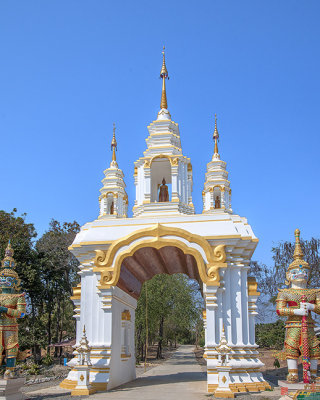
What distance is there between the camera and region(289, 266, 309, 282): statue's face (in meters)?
10.6

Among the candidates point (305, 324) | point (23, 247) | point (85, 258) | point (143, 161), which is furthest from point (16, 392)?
point (23, 247)

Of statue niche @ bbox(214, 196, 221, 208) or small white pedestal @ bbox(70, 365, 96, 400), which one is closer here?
small white pedestal @ bbox(70, 365, 96, 400)

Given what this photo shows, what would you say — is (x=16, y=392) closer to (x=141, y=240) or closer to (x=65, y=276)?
(x=141, y=240)

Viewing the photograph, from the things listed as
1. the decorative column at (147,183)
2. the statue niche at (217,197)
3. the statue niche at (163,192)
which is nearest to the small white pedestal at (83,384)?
the decorative column at (147,183)

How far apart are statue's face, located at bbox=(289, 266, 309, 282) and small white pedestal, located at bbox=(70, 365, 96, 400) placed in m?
6.07

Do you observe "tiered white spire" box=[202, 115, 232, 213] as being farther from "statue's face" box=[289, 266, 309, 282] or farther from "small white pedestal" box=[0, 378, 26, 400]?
"small white pedestal" box=[0, 378, 26, 400]

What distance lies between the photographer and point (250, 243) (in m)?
13.6

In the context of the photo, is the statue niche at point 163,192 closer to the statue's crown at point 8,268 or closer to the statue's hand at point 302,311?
the statue's crown at point 8,268

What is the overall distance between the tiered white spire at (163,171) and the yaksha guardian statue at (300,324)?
6.09 meters

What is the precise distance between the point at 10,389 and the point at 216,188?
1144cm

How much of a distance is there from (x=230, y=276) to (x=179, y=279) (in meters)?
19.1

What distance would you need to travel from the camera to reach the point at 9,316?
10859mm

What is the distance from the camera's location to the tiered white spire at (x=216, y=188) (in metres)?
18.4

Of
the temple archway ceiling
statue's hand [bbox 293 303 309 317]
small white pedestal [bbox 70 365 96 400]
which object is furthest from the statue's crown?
statue's hand [bbox 293 303 309 317]
